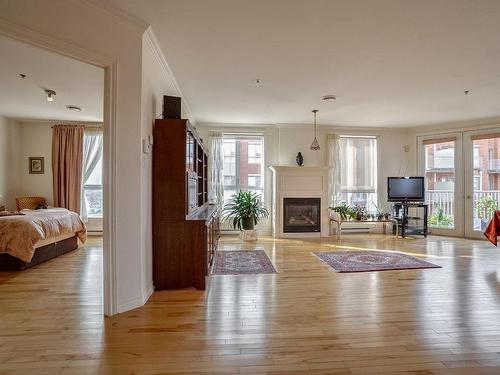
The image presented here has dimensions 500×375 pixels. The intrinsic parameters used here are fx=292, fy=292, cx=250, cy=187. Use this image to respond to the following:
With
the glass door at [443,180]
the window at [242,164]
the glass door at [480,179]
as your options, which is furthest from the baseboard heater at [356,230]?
the window at [242,164]

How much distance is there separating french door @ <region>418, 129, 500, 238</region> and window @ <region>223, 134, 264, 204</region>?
3.94 metres

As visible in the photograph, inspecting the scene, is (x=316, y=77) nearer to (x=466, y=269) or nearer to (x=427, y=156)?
(x=466, y=269)

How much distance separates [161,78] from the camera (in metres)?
3.45

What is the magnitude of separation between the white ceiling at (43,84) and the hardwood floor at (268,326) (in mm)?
2579

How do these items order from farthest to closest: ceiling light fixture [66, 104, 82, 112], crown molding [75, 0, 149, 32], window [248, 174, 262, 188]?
window [248, 174, 262, 188] < ceiling light fixture [66, 104, 82, 112] < crown molding [75, 0, 149, 32]

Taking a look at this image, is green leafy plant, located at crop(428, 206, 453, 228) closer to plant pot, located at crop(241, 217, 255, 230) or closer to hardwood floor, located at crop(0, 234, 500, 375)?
hardwood floor, located at crop(0, 234, 500, 375)

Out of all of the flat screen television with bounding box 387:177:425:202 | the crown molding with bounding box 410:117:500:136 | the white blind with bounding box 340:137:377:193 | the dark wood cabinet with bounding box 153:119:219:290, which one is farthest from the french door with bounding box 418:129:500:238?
the dark wood cabinet with bounding box 153:119:219:290

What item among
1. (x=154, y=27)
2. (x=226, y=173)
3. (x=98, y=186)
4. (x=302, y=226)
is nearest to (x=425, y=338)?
(x=154, y=27)

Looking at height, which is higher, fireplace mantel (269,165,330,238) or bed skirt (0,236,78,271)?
fireplace mantel (269,165,330,238)

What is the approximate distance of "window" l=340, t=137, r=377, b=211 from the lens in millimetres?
7117

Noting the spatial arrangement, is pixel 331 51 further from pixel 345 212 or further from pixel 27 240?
pixel 27 240

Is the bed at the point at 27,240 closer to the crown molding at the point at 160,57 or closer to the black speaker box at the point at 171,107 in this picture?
the black speaker box at the point at 171,107

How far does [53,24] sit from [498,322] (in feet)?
13.7

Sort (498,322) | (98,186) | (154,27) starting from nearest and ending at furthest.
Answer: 1. (498,322)
2. (154,27)
3. (98,186)
